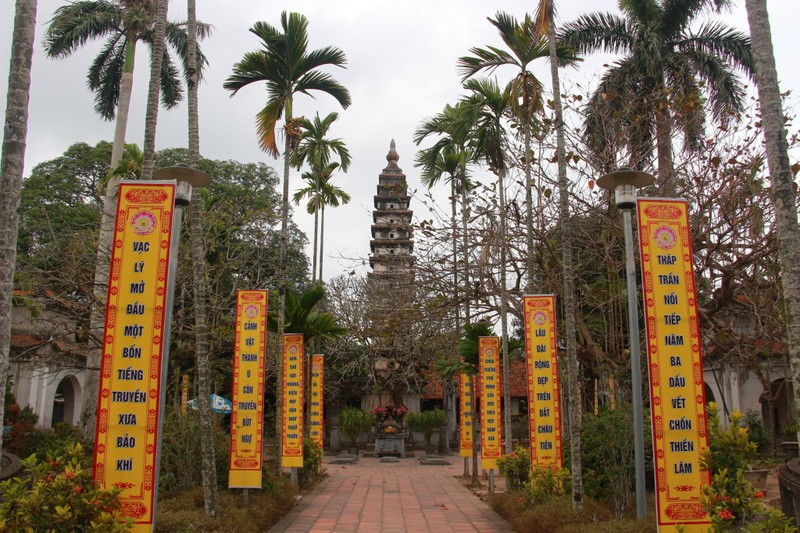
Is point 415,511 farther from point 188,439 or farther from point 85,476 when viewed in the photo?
point 85,476

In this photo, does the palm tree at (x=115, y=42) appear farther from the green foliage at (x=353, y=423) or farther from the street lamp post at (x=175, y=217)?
the green foliage at (x=353, y=423)

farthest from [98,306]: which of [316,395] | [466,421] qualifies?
[466,421]

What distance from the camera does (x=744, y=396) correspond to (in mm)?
18531

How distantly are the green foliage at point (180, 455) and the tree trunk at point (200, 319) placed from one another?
146cm

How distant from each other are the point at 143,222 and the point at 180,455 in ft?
14.5

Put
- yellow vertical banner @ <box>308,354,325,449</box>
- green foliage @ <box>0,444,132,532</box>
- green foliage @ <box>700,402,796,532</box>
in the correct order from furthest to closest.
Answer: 1. yellow vertical banner @ <box>308,354,325,449</box>
2. green foliage @ <box>0,444,132,532</box>
3. green foliage @ <box>700,402,796,532</box>

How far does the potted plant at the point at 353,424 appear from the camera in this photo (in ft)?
87.7

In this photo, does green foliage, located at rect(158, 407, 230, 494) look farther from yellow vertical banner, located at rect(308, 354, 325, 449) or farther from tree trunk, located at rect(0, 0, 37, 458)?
yellow vertical banner, located at rect(308, 354, 325, 449)

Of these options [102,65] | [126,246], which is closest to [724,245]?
[126,246]

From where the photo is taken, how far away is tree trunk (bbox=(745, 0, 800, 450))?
4898mm

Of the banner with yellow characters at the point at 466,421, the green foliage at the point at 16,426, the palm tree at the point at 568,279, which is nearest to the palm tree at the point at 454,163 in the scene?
the banner with yellow characters at the point at 466,421

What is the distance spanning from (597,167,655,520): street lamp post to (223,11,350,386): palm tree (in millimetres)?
7085

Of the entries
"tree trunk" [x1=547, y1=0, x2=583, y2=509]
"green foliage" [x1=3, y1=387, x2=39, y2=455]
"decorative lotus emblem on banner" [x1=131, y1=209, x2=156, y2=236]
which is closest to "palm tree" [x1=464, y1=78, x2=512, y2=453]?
"tree trunk" [x1=547, y1=0, x2=583, y2=509]

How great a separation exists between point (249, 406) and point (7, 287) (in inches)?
201
